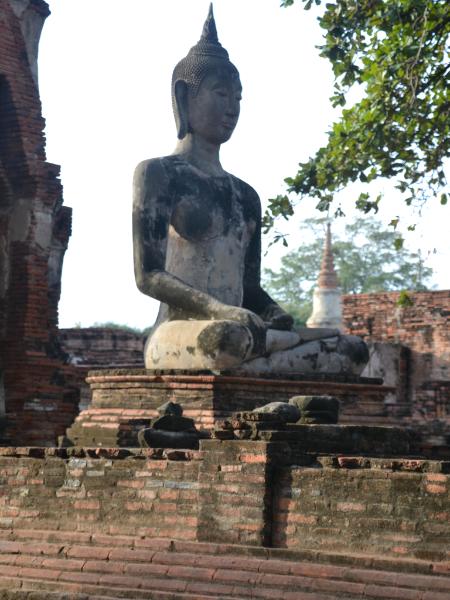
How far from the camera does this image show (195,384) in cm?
874

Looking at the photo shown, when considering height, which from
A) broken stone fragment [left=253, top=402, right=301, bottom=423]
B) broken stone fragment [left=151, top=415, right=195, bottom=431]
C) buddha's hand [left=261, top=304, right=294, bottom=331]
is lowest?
broken stone fragment [left=151, top=415, right=195, bottom=431]

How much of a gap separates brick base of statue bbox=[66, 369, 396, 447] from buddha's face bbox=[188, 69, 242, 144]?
1.81 meters

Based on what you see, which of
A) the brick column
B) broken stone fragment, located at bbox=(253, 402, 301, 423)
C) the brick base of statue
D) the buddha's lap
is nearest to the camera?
the brick column

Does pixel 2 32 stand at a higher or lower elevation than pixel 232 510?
higher

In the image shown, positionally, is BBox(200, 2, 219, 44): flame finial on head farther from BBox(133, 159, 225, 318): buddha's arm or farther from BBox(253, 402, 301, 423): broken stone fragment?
BBox(253, 402, 301, 423): broken stone fragment

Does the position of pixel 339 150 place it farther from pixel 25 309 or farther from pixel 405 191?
pixel 25 309

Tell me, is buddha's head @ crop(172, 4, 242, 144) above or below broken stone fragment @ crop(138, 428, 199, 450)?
above

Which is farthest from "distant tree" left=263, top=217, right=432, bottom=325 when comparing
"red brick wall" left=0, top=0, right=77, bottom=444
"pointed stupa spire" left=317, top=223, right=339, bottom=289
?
"red brick wall" left=0, top=0, right=77, bottom=444

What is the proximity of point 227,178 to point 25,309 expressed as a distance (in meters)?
5.87

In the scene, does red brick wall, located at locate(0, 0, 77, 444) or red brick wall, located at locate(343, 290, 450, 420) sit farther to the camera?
red brick wall, located at locate(343, 290, 450, 420)

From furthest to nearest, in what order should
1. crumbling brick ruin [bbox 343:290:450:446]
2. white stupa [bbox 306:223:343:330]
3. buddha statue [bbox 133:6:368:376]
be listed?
white stupa [bbox 306:223:343:330], crumbling brick ruin [bbox 343:290:450:446], buddha statue [bbox 133:6:368:376]

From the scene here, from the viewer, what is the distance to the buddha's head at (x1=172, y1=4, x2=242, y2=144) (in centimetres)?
980

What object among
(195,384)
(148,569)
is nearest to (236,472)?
(148,569)

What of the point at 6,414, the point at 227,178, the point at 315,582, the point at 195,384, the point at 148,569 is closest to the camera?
the point at 315,582
